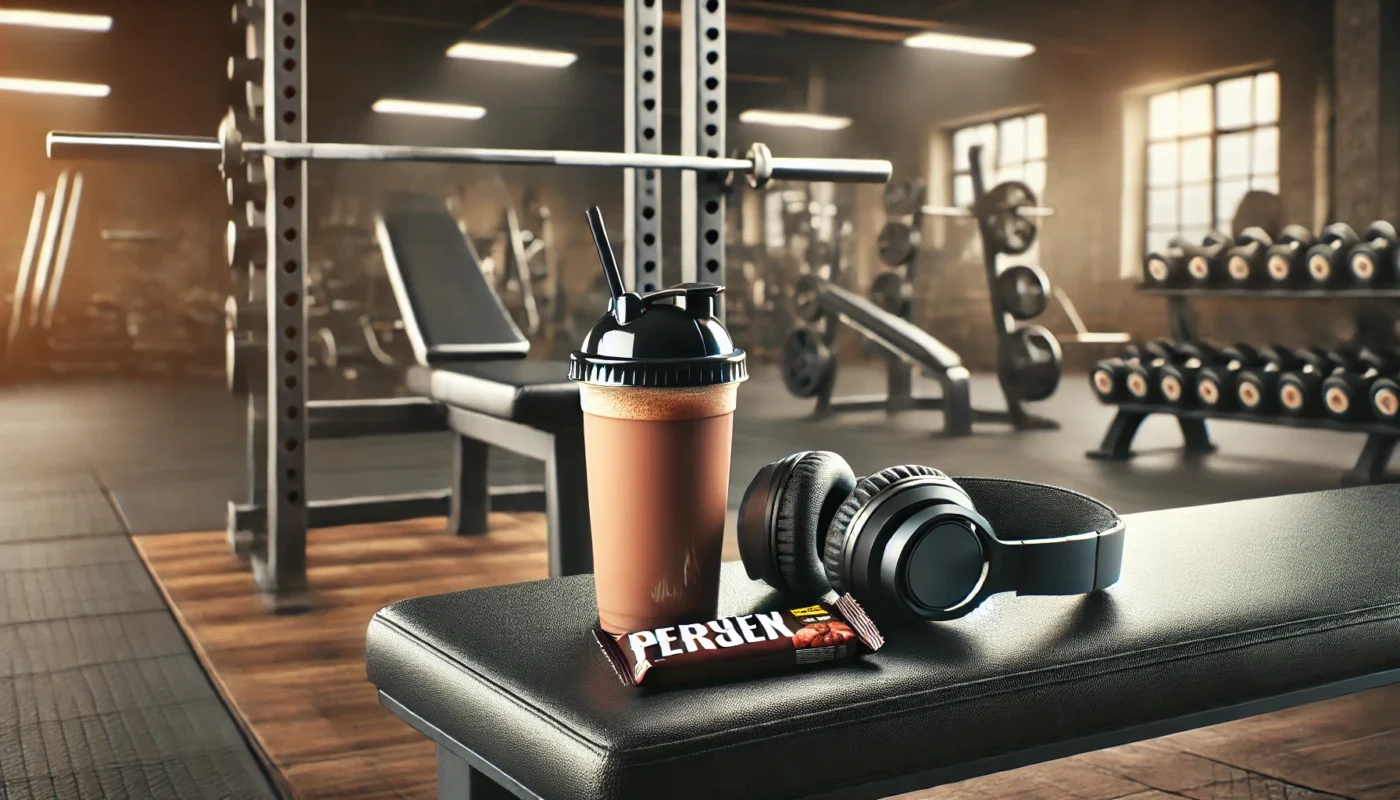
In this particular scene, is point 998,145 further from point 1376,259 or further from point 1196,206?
point 1376,259

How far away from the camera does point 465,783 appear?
0.73 metres

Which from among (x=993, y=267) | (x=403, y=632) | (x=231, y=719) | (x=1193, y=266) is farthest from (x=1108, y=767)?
(x=993, y=267)

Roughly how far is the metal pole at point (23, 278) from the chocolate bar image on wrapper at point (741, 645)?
Answer: 21.2 ft

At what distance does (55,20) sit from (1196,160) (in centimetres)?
720

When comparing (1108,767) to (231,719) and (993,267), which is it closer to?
(231,719)

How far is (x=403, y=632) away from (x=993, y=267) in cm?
492

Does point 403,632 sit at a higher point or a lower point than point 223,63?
lower

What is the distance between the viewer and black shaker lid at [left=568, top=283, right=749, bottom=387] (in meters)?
0.66

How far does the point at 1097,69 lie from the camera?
28.8 ft

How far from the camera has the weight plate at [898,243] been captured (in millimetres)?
5660

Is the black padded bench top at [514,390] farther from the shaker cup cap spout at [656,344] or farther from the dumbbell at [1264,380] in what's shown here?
the dumbbell at [1264,380]

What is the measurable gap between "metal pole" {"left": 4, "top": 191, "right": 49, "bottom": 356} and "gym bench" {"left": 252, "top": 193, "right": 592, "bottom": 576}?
4089mm

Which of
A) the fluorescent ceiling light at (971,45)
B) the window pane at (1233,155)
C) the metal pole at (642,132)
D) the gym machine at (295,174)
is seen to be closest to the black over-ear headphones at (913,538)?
the gym machine at (295,174)

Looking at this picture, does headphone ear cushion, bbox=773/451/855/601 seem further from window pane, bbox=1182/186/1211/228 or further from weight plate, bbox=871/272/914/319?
window pane, bbox=1182/186/1211/228
